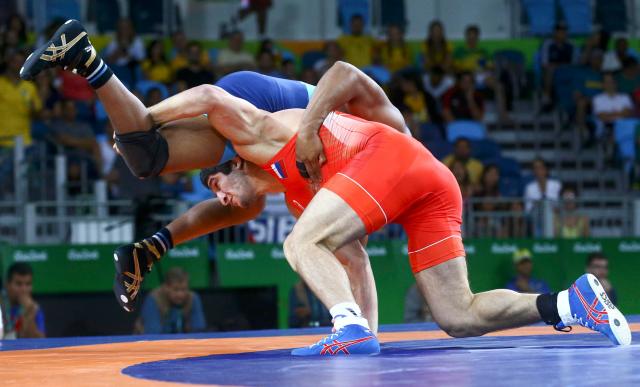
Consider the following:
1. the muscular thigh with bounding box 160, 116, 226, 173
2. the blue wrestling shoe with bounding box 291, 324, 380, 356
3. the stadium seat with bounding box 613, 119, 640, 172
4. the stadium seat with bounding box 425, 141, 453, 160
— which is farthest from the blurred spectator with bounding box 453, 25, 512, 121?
the blue wrestling shoe with bounding box 291, 324, 380, 356

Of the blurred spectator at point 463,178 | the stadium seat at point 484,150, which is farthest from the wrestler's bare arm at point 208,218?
the stadium seat at point 484,150

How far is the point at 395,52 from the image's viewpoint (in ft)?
42.8

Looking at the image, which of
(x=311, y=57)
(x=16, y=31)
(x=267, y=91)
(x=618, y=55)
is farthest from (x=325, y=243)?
(x=618, y=55)

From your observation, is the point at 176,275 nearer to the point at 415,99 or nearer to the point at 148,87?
the point at 148,87

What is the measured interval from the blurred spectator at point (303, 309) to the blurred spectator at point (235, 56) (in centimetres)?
446

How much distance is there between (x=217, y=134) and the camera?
196 inches

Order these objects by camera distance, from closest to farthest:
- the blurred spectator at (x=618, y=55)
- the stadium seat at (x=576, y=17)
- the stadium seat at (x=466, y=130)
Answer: the stadium seat at (x=466, y=130)
the blurred spectator at (x=618, y=55)
the stadium seat at (x=576, y=17)

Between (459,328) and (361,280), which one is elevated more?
(361,280)

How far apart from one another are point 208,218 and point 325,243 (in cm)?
128

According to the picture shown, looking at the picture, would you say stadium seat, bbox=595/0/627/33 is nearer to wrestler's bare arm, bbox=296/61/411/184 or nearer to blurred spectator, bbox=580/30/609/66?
blurred spectator, bbox=580/30/609/66

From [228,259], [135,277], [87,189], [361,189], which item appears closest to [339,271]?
[361,189]

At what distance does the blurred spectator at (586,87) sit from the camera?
12477 mm

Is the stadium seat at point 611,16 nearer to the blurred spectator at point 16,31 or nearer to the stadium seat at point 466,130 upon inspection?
the stadium seat at point 466,130

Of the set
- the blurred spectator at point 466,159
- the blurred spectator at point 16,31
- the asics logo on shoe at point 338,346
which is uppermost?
the blurred spectator at point 16,31
